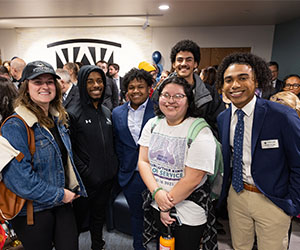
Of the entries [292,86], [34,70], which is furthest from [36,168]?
[292,86]

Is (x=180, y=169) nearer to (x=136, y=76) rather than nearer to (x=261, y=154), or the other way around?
(x=261, y=154)

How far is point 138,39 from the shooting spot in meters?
7.80

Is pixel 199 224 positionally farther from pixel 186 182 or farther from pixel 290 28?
pixel 290 28

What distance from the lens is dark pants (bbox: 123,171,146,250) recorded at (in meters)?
1.78

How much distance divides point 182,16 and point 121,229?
5.77 meters

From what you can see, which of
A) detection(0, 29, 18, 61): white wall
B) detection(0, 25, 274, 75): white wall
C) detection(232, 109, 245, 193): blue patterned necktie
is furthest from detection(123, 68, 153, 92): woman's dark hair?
detection(0, 29, 18, 61): white wall

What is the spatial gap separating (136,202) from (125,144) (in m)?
0.53

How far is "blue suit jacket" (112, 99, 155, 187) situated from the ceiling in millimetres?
3795

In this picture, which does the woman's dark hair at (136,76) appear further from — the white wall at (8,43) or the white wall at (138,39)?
the white wall at (8,43)

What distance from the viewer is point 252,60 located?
1.30 metres

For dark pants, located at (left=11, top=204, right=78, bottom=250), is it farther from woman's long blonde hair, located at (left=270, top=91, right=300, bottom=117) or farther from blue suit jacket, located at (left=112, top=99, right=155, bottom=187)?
woman's long blonde hair, located at (left=270, top=91, right=300, bottom=117)

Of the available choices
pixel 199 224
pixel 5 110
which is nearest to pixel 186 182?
pixel 199 224

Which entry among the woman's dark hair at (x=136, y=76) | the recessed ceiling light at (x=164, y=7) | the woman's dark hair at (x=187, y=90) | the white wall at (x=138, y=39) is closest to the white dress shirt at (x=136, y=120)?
the woman's dark hair at (x=136, y=76)

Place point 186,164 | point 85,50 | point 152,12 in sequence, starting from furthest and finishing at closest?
point 85,50 → point 152,12 → point 186,164
